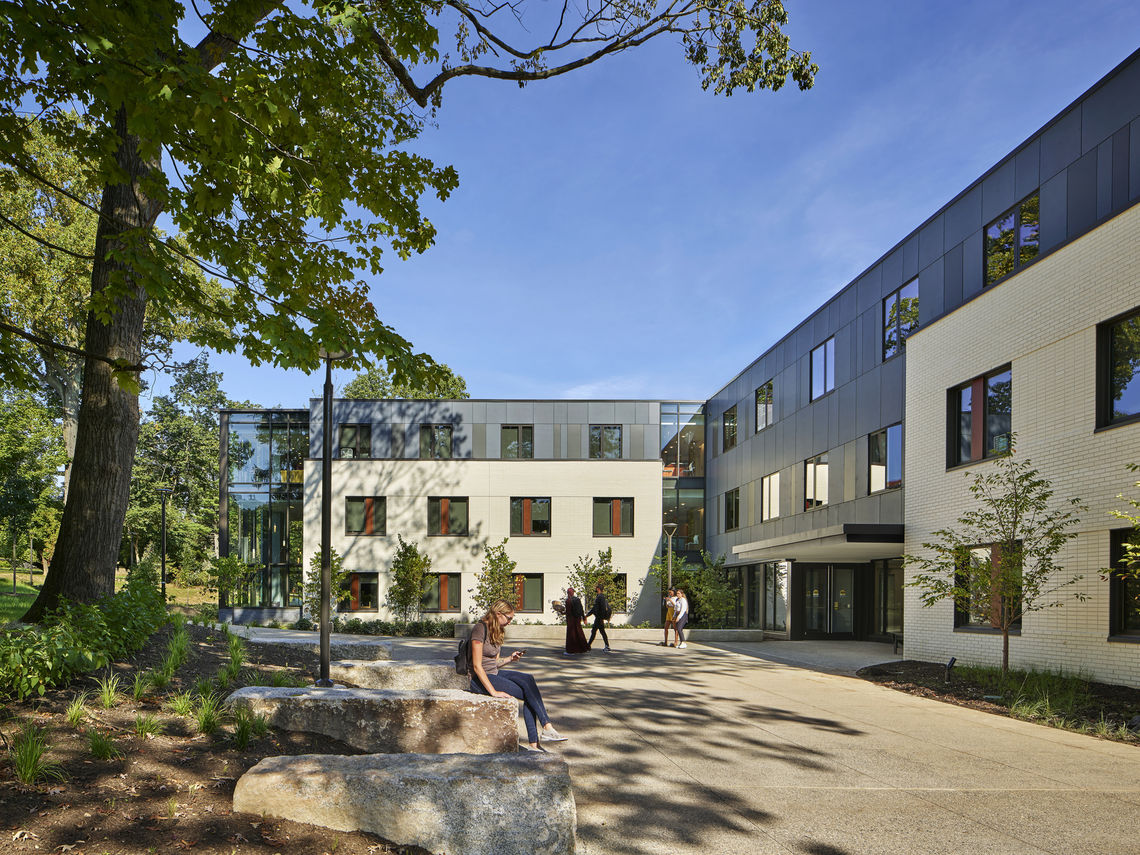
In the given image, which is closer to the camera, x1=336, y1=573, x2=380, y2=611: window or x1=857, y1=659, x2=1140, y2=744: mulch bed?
x1=857, y1=659, x2=1140, y2=744: mulch bed

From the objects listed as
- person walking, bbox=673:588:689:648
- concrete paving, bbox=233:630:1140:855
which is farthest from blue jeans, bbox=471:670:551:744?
person walking, bbox=673:588:689:648

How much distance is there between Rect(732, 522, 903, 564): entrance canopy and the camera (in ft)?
66.2

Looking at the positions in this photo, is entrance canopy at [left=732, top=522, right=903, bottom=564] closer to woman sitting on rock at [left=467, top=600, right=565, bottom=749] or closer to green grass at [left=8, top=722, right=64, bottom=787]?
woman sitting on rock at [left=467, top=600, right=565, bottom=749]

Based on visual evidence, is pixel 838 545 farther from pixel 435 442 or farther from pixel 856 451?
pixel 435 442

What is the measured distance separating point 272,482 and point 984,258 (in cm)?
2864

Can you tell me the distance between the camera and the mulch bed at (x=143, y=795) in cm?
412

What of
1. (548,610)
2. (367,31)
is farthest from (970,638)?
(548,610)

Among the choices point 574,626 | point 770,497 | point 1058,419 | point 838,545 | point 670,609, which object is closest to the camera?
point 1058,419

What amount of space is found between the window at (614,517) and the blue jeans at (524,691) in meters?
26.6

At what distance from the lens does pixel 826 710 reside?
1162 cm

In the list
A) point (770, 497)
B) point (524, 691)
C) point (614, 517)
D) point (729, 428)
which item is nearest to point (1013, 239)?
point (524, 691)

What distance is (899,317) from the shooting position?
22172 millimetres

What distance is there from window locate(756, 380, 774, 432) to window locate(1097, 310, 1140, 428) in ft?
56.0

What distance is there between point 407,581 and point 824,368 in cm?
1753
